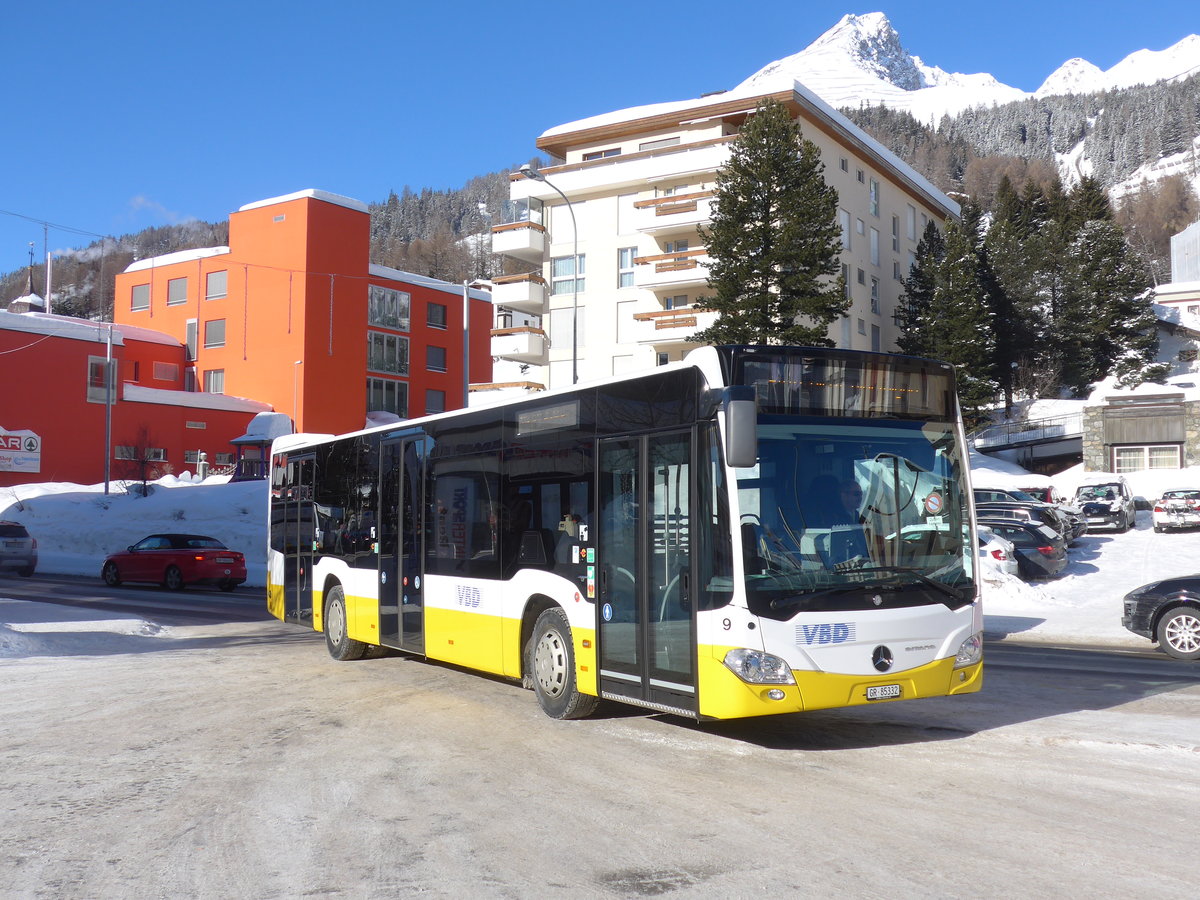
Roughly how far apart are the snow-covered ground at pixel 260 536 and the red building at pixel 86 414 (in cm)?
526

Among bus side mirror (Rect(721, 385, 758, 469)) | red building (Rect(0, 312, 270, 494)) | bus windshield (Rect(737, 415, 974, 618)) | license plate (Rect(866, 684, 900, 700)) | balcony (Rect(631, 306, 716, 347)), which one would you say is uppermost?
balcony (Rect(631, 306, 716, 347))

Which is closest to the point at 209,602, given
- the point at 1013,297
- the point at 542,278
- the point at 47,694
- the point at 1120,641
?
the point at 47,694

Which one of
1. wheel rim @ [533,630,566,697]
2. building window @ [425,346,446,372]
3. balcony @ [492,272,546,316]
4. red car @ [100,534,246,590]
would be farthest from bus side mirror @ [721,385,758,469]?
building window @ [425,346,446,372]

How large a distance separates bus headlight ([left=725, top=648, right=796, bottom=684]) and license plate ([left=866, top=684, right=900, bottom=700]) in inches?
28.8

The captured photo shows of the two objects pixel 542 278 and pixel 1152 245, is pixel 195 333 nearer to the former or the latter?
pixel 542 278

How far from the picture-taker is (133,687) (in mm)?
12234

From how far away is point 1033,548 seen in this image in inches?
1062

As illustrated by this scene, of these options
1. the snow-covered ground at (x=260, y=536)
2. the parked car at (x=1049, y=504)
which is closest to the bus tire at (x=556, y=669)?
the snow-covered ground at (x=260, y=536)

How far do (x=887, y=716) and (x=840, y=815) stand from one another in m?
3.86

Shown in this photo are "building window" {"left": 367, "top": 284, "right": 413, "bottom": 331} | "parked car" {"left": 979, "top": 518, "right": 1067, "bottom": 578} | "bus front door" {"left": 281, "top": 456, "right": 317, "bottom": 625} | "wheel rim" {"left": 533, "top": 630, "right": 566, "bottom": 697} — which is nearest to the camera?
"wheel rim" {"left": 533, "top": 630, "right": 566, "bottom": 697}

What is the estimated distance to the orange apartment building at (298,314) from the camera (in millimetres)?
60750

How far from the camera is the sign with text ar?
2061 inches

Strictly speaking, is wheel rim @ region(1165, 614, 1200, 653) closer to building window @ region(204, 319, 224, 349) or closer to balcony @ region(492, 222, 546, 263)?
balcony @ region(492, 222, 546, 263)

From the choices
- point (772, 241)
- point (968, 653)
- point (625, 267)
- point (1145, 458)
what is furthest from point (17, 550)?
point (1145, 458)
